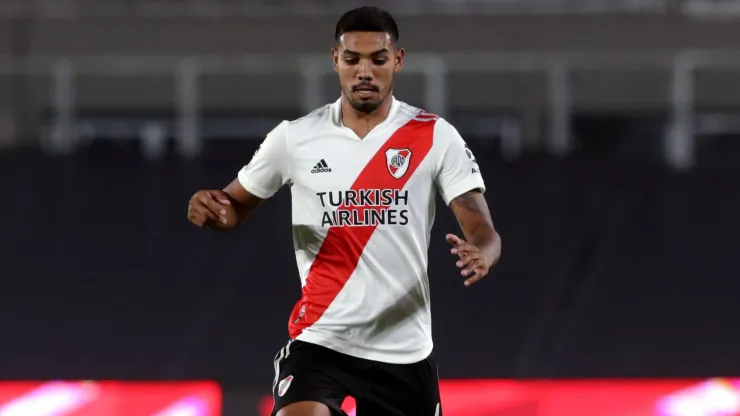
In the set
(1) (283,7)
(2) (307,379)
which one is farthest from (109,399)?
(1) (283,7)

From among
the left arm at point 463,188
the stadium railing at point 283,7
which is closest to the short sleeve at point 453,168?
the left arm at point 463,188

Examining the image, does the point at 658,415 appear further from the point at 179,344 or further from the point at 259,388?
the point at 179,344

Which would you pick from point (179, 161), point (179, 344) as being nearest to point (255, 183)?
point (179, 344)

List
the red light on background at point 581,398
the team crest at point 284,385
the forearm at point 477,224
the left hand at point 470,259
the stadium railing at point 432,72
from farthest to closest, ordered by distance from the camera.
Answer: the stadium railing at point 432,72, the red light on background at point 581,398, the team crest at point 284,385, the forearm at point 477,224, the left hand at point 470,259

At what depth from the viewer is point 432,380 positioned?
3.80 m

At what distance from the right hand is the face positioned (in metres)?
0.50

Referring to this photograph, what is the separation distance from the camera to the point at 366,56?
3678 millimetres

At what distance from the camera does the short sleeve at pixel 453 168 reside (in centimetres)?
373

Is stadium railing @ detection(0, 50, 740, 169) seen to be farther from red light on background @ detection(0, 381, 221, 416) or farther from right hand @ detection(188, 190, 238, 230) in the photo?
right hand @ detection(188, 190, 238, 230)

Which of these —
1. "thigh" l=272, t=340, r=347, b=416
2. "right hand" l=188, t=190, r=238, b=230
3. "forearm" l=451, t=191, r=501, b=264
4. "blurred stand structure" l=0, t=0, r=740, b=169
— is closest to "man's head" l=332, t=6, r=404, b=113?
"forearm" l=451, t=191, r=501, b=264

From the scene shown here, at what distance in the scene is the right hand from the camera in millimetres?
3709

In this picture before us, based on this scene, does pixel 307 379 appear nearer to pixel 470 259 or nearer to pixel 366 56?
pixel 470 259

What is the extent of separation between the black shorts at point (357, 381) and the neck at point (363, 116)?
0.69m

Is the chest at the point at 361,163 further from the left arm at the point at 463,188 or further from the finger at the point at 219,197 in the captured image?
the finger at the point at 219,197
